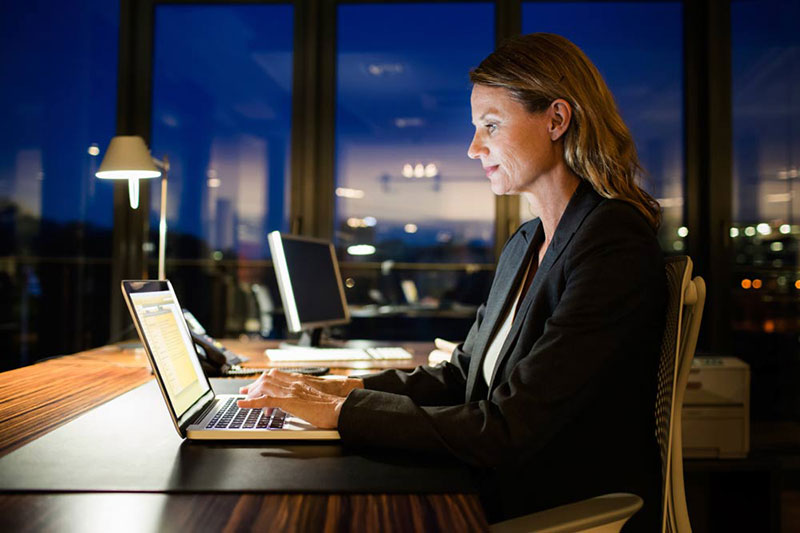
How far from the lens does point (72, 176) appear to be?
12.5 ft

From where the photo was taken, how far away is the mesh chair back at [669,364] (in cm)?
103

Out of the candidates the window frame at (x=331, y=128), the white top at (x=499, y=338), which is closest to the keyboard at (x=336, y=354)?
the white top at (x=499, y=338)

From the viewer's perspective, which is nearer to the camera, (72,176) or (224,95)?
(72,176)

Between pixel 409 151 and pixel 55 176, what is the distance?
2214 millimetres

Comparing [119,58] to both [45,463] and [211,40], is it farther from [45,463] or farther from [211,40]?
[45,463]

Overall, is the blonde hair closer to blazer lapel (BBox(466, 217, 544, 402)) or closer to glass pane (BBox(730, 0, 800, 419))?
blazer lapel (BBox(466, 217, 544, 402))

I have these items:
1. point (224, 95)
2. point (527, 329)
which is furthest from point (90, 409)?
point (224, 95)

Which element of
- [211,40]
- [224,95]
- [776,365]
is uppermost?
[211,40]

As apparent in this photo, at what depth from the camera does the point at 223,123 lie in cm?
462

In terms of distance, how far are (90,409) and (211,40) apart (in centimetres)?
373

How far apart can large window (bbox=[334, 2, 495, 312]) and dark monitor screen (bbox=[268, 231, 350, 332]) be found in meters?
1.60

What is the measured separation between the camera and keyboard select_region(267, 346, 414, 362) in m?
2.14

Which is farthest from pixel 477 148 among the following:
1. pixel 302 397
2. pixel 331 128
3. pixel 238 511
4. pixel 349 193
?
pixel 349 193

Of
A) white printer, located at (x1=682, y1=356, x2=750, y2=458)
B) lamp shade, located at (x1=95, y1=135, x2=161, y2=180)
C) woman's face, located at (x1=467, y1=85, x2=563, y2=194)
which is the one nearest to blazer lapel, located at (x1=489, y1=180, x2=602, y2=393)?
woman's face, located at (x1=467, y1=85, x2=563, y2=194)
